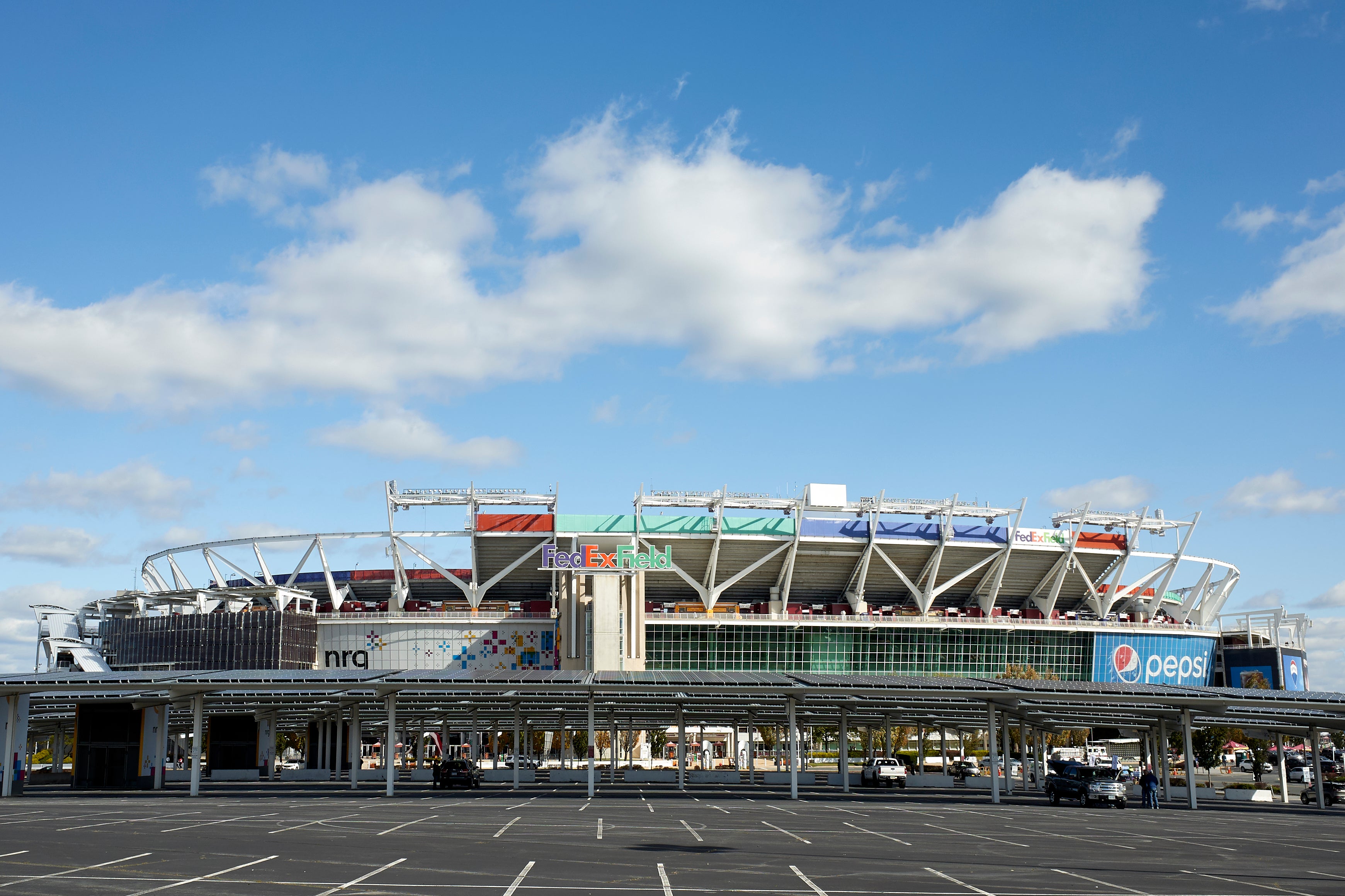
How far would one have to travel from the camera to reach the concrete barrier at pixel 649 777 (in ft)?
220

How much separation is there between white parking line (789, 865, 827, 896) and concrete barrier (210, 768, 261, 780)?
64.6 m

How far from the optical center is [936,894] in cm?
1911

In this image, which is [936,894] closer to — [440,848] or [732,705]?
[440,848]

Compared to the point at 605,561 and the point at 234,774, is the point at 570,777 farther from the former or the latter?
the point at 605,561

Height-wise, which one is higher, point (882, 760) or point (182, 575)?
point (182, 575)

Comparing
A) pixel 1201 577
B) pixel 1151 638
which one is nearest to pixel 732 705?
pixel 1151 638

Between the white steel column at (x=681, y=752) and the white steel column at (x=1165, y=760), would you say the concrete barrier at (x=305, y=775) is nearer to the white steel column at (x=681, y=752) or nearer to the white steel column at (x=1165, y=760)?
the white steel column at (x=681, y=752)

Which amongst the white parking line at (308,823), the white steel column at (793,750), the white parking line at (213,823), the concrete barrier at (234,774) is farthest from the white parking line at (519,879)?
the concrete barrier at (234,774)

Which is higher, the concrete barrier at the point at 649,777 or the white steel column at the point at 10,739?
the white steel column at the point at 10,739

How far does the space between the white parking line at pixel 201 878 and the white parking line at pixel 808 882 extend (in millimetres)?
8565

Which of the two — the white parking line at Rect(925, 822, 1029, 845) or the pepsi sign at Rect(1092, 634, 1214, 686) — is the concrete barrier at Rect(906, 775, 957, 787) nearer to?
the white parking line at Rect(925, 822, 1029, 845)

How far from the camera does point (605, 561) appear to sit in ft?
323

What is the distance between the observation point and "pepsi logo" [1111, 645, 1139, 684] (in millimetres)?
111000

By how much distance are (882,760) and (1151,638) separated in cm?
5865
